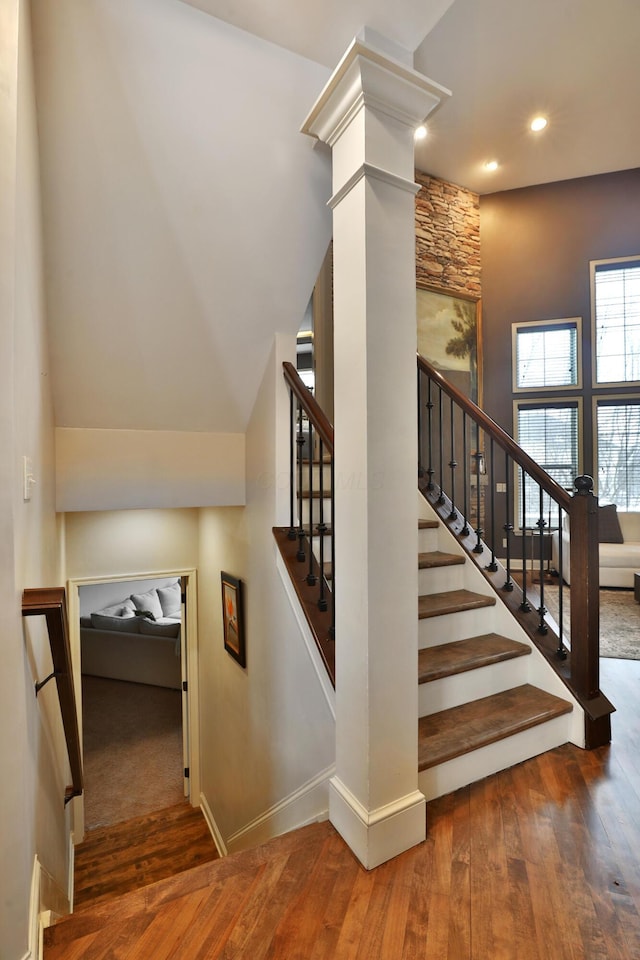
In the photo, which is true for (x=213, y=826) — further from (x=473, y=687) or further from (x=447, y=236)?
(x=447, y=236)

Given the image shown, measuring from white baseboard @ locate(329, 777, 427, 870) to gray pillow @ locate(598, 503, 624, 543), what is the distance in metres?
5.37

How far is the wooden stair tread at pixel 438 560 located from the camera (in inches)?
111

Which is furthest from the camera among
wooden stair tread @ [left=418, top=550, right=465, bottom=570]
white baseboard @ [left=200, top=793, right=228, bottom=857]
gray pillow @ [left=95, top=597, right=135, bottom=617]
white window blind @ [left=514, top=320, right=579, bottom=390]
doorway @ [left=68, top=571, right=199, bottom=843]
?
gray pillow @ [left=95, top=597, right=135, bottom=617]

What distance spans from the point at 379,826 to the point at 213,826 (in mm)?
3115

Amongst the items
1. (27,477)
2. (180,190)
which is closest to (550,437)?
(180,190)

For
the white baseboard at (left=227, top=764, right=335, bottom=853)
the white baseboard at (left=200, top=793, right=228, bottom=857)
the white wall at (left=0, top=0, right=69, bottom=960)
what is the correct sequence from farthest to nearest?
the white baseboard at (left=200, top=793, right=228, bottom=857) → the white baseboard at (left=227, top=764, right=335, bottom=853) → the white wall at (left=0, top=0, right=69, bottom=960)

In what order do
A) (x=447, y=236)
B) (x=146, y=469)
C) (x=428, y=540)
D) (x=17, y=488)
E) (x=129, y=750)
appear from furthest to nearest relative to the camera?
(x=447, y=236) → (x=129, y=750) → (x=428, y=540) → (x=146, y=469) → (x=17, y=488)

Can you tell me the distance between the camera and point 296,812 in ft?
7.89

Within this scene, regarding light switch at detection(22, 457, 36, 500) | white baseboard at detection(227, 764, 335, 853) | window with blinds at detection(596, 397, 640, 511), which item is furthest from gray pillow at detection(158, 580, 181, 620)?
window with blinds at detection(596, 397, 640, 511)

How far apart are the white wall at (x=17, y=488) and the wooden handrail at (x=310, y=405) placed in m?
1.18

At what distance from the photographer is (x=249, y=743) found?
320 centimetres

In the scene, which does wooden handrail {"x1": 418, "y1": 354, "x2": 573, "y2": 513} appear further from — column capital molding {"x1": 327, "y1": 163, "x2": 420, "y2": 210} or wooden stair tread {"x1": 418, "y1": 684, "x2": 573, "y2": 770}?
column capital molding {"x1": 327, "y1": 163, "x2": 420, "y2": 210}

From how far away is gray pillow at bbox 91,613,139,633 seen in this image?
645 centimetres

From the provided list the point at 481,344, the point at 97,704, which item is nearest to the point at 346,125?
the point at 481,344
